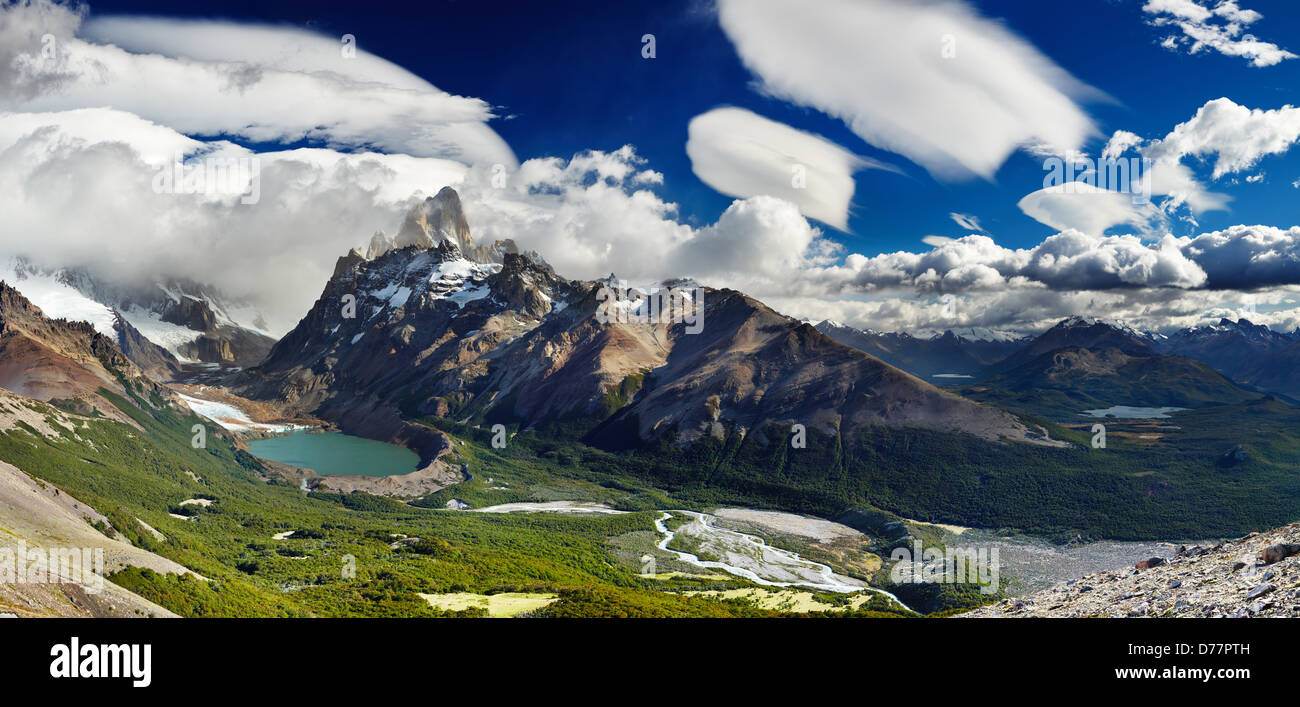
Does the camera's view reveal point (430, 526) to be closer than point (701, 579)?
No

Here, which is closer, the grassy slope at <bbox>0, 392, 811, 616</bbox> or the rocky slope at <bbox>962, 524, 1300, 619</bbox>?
the rocky slope at <bbox>962, 524, 1300, 619</bbox>

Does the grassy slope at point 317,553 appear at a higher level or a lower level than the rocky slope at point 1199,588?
lower

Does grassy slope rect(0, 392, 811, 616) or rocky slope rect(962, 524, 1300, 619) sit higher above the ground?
rocky slope rect(962, 524, 1300, 619)

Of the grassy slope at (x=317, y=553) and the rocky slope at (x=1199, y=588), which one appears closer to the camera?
the rocky slope at (x=1199, y=588)

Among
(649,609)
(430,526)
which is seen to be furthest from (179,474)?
(649,609)

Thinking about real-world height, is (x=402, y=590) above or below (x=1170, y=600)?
below
